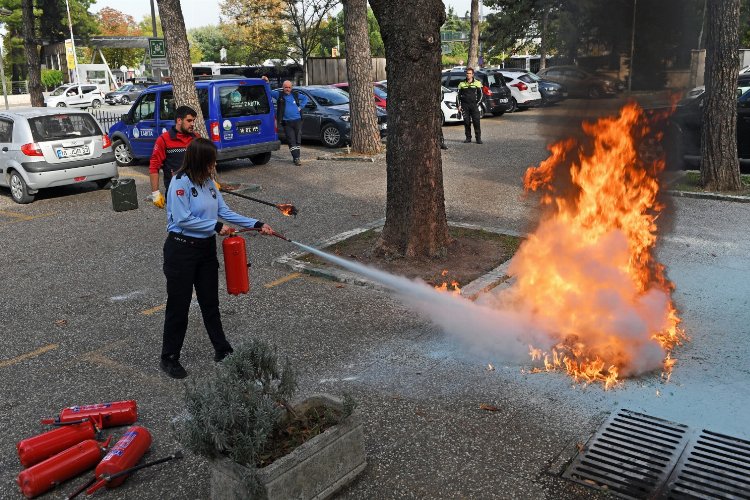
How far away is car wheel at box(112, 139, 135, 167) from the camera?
16.2 meters

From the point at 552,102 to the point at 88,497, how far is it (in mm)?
4967

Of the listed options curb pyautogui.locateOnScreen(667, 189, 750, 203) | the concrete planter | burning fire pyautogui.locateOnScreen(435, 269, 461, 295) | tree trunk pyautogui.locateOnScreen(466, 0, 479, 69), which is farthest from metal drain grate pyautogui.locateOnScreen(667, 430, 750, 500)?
tree trunk pyautogui.locateOnScreen(466, 0, 479, 69)

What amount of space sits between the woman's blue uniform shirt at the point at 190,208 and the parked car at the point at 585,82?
316 cm

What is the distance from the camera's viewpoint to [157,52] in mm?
15945

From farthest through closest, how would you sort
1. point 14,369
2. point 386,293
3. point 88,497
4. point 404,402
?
1. point 386,293
2. point 14,369
3. point 404,402
4. point 88,497

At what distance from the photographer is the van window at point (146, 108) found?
14930 millimetres

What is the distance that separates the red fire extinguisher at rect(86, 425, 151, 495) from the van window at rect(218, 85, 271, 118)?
1074cm

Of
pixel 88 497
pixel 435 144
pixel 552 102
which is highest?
pixel 552 102

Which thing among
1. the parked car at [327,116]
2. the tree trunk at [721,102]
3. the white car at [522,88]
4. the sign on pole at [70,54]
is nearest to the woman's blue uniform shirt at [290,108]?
the parked car at [327,116]

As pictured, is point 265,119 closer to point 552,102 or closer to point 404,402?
point 552,102

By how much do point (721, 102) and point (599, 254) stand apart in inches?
267

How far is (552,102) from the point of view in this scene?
626cm

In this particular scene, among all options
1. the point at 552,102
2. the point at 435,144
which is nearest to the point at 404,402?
the point at 552,102

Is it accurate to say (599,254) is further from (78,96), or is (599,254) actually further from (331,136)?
(78,96)
